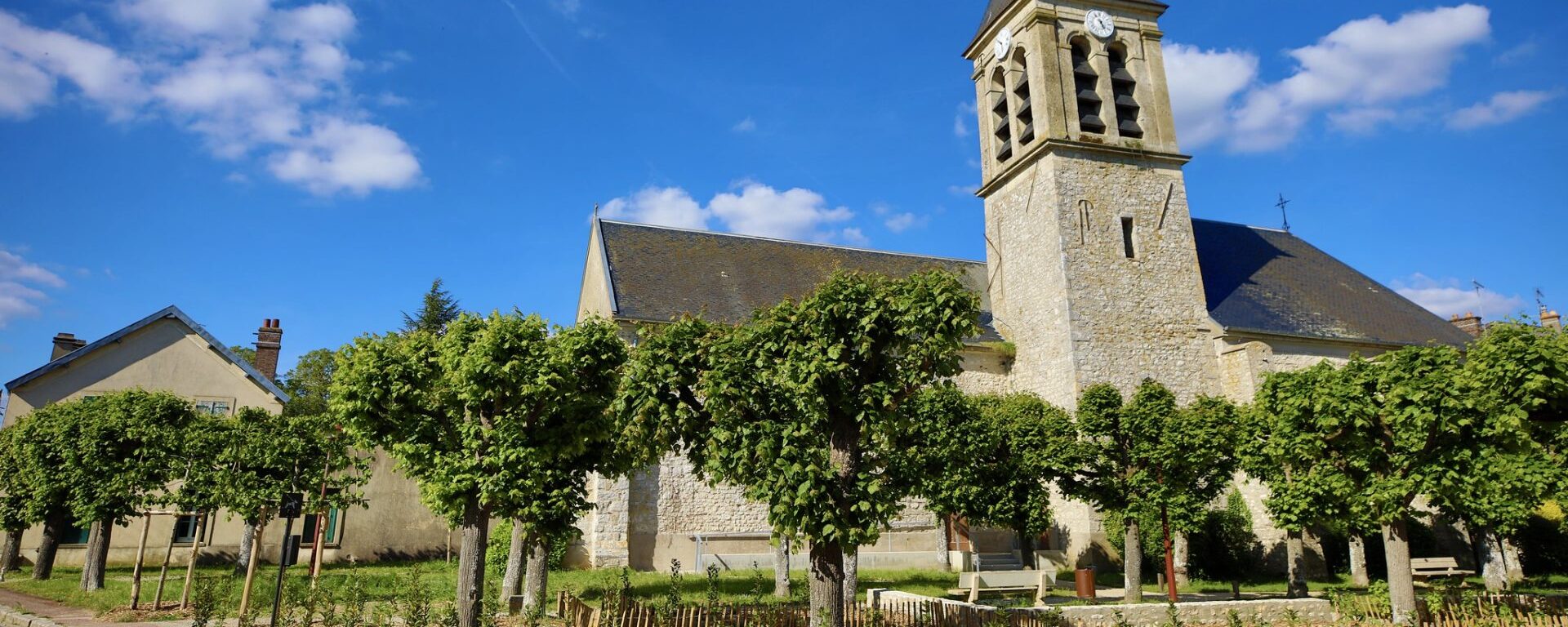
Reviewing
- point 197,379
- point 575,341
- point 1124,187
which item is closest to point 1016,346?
point 1124,187

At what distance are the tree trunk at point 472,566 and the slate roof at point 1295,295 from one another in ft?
58.1

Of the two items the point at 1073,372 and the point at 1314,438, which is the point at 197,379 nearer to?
the point at 1073,372

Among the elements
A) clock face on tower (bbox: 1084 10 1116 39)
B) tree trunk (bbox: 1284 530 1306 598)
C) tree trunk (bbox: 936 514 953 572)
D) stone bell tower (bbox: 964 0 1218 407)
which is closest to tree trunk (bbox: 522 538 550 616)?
tree trunk (bbox: 936 514 953 572)

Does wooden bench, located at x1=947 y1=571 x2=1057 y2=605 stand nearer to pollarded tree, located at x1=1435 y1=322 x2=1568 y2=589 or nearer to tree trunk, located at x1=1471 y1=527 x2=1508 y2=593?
pollarded tree, located at x1=1435 y1=322 x2=1568 y2=589

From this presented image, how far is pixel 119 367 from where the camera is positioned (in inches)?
845

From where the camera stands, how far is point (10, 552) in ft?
58.7

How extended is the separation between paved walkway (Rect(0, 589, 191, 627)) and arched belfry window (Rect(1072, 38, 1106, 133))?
2114 cm

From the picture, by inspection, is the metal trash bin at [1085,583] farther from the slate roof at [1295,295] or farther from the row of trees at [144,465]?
the row of trees at [144,465]

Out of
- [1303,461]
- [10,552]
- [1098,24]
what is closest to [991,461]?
[1303,461]

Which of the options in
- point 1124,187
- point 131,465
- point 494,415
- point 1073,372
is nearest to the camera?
point 494,415

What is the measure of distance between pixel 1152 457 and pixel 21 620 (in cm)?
1611

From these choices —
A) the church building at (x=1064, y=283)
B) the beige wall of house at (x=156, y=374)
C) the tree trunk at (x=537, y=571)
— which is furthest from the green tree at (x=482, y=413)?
the beige wall of house at (x=156, y=374)

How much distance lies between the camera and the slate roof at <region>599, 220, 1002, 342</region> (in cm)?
2039

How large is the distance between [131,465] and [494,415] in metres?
9.75
